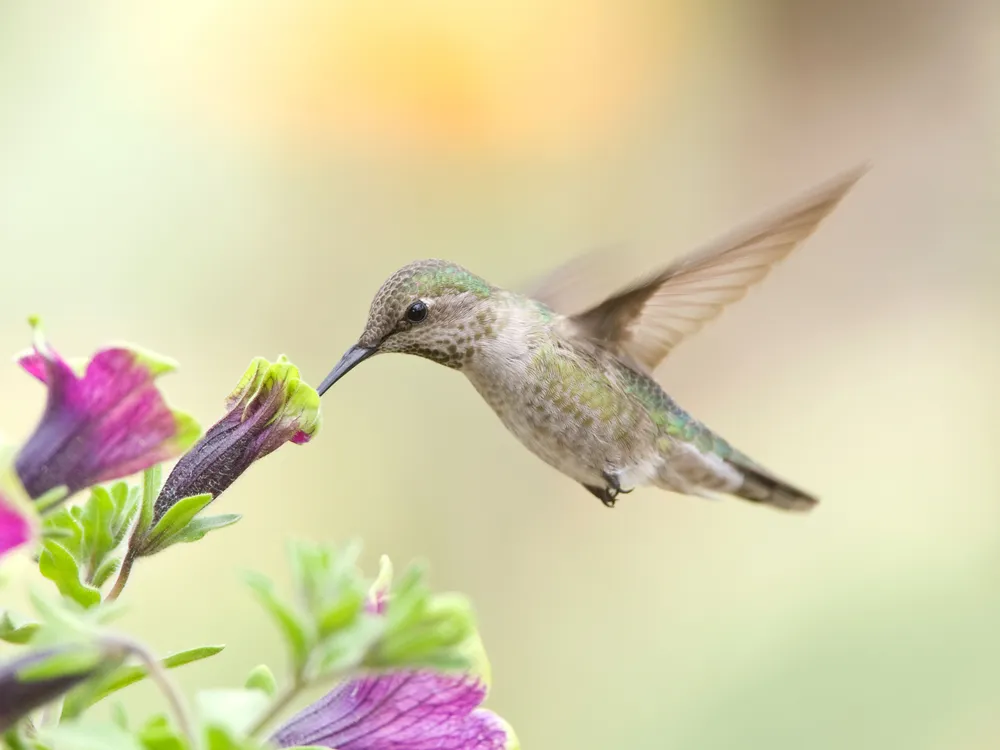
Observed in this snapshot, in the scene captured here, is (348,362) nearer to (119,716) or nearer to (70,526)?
(70,526)

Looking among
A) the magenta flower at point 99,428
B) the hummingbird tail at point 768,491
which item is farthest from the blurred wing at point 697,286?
the magenta flower at point 99,428

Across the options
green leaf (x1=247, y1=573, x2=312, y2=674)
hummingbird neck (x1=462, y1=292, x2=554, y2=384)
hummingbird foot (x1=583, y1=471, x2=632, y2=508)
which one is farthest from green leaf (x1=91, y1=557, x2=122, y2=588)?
hummingbird foot (x1=583, y1=471, x2=632, y2=508)

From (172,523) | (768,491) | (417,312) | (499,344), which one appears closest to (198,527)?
(172,523)

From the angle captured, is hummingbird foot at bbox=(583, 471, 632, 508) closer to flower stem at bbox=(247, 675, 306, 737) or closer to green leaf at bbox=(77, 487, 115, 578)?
green leaf at bbox=(77, 487, 115, 578)

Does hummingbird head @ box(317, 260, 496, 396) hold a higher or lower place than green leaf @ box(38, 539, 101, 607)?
higher

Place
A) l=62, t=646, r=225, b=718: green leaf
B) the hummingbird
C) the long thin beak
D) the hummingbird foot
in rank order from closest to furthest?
l=62, t=646, r=225, b=718: green leaf, the long thin beak, the hummingbird, the hummingbird foot

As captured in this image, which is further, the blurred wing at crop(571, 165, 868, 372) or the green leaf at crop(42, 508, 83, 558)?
the blurred wing at crop(571, 165, 868, 372)

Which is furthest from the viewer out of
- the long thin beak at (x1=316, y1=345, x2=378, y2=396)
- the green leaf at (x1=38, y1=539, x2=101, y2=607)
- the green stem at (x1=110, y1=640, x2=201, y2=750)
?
the long thin beak at (x1=316, y1=345, x2=378, y2=396)
